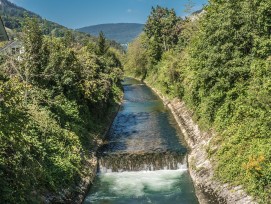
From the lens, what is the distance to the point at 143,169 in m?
25.5

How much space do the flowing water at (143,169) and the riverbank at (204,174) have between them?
2.00ft

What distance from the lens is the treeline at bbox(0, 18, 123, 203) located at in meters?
13.9

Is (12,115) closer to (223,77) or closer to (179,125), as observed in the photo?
(223,77)

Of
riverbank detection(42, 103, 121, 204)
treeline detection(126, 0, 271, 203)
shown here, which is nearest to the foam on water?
riverbank detection(42, 103, 121, 204)

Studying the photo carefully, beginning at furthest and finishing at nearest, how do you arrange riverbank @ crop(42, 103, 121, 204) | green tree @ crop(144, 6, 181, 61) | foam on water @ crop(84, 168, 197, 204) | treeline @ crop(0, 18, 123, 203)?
green tree @ crop(144, 6, 181, 61) → foam on water @ crop(84, 168, 197, 204) → riverbank @ crop(42, 103, 121, 204) → treeline @ crop(0, 18, 123, 203)

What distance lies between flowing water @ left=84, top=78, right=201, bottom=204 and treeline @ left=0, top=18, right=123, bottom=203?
1673mm

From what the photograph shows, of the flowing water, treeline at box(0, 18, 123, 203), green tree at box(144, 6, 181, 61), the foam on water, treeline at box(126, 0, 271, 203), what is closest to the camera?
treeline at box(0, 18, 123, 203)

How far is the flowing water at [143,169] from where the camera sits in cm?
2115

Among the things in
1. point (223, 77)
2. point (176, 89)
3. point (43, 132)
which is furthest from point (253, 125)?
point (176, 89)

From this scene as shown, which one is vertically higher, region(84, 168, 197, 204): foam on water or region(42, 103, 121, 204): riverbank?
region(42, 103, 121, 204): riverbank

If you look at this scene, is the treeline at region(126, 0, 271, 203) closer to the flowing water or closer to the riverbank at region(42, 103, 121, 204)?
the flowing water

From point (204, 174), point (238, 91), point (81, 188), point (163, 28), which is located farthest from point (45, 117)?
point (163, 28)

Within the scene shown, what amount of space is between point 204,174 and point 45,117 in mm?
10877

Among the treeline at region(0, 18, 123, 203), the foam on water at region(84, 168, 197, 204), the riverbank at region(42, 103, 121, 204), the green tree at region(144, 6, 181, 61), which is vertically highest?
the green tree at region(144, 6, 181, 61)
